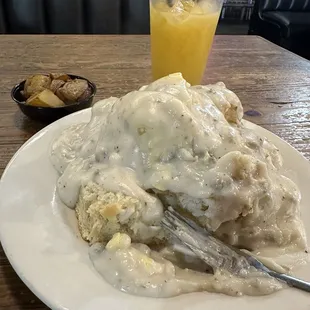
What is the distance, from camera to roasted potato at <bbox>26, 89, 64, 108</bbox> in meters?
1.25

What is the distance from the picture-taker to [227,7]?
14.1 ft

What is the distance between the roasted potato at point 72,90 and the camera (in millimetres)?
1294

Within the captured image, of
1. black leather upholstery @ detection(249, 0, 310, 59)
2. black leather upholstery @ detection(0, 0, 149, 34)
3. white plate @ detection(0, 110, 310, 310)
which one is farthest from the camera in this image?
black leather upholstery @ detection(249, 0, 310, 59)

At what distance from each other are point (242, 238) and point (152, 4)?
974 millimetres

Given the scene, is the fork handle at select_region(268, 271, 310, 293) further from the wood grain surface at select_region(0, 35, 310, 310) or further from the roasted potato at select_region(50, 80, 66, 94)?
the roasted potato at select_region(50, 80, 66, 94)

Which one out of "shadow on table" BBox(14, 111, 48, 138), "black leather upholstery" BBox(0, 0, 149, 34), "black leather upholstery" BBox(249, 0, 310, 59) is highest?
"shadow on table" BBox(14, 111, 48, 138)

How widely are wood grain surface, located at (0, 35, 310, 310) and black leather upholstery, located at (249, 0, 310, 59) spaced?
1.42 m

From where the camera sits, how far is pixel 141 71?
1.74m

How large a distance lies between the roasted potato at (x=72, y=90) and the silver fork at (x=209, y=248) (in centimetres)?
60

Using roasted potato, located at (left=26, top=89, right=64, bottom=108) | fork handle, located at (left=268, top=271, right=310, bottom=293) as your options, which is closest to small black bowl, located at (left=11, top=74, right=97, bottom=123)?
roasted potato, located at (left=26, top=89, right=64, bottom=108)

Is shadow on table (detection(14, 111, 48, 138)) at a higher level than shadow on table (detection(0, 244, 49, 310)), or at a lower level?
lower

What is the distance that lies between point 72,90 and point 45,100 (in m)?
0.09

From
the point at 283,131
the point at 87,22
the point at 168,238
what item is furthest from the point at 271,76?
the point at 87,22

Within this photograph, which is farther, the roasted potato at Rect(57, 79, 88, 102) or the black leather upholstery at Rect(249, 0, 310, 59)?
the black leather upholstery at Rect(249, 0, 310, 59)
